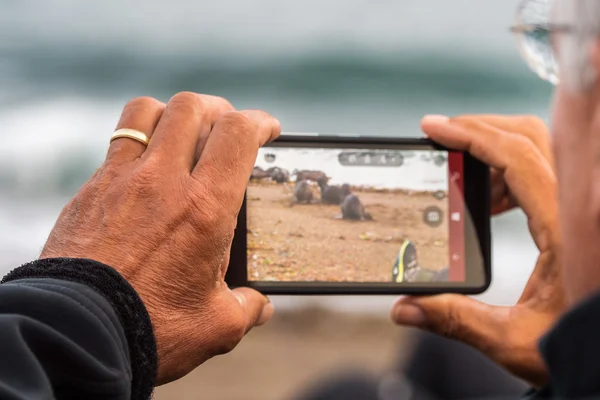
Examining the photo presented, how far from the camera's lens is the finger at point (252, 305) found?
1417mm

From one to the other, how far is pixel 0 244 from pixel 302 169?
7.20 metres

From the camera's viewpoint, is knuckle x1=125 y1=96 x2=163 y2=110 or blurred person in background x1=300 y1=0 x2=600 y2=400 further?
knuckle x1=125 y1=96 x2=163 y2=110

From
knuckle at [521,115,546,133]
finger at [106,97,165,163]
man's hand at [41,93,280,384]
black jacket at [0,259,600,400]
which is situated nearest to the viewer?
black jacket at [0,259,600,400]

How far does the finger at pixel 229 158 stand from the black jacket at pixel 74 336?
0.23 metres

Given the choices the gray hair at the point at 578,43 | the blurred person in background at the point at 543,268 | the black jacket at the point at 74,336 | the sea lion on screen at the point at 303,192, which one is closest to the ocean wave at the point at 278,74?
the blurred person in background at the point at 543,268

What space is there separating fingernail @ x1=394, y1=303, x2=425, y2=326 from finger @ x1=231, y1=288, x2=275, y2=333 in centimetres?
25

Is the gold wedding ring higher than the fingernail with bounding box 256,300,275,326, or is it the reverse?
the gold wedding ring

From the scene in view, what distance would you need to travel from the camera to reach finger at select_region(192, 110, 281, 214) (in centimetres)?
129

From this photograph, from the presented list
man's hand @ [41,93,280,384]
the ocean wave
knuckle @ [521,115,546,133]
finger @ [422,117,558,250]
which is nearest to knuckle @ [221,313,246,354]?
man's hand @ [41,93,280,384]

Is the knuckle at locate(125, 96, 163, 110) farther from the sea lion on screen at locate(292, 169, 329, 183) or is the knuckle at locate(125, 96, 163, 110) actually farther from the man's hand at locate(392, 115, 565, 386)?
the man's hand at locate(392, 115, 565, 386)

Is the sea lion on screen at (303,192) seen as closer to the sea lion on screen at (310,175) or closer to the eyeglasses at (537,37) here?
the sea lion on screen at (310,175)

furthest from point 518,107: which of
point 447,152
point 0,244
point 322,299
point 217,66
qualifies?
point 447,152

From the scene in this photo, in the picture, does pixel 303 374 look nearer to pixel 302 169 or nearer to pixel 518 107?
pixel 302 169

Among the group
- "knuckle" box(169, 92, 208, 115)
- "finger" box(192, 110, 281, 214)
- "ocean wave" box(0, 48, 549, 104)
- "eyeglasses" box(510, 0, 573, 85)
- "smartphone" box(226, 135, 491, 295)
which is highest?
"ocean wave" box(0, 48, 549, 104)
